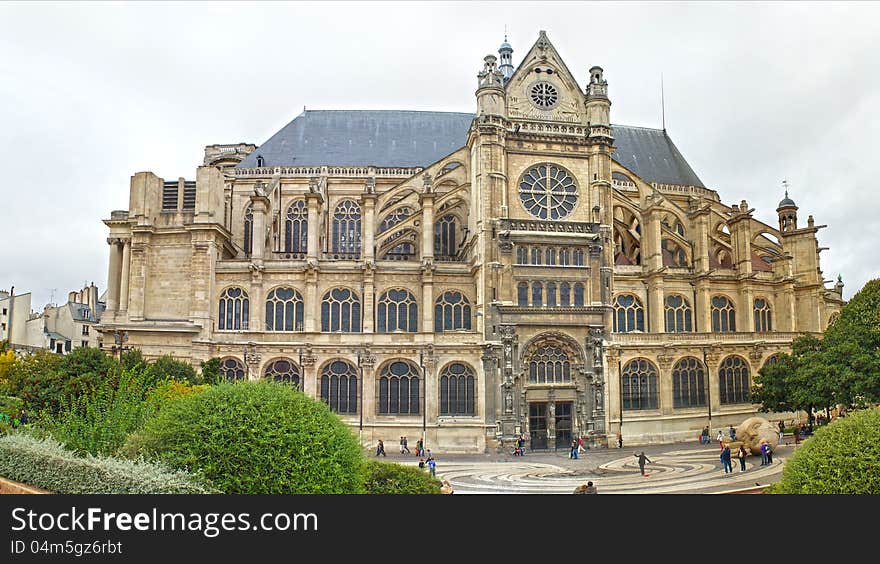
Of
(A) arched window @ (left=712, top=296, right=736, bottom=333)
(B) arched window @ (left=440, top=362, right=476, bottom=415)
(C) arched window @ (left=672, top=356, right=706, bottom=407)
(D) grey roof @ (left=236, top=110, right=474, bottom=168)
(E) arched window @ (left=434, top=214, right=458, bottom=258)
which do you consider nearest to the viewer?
(B) arched window @ (left=440, top=362, right=476, bottom=415)

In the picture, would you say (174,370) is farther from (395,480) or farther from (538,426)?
(538,426)

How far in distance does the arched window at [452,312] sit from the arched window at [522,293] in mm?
3335

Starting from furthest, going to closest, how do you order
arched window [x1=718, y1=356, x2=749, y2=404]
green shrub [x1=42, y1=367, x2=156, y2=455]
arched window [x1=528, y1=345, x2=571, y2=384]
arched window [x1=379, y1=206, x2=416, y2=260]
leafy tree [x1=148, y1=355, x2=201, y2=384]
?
arched window [x1=379, y1=206, x2=416, y2=260] < arched window [x1=718, y1=356, x2=749, y2=404] < arched window [x1=528, y1=345, x2=571, y2=384] < leafy tree [x1=148, y1=355, x2=201, y2=384] < green shrub [x1=42, y1=367, x2=156, y2=455]

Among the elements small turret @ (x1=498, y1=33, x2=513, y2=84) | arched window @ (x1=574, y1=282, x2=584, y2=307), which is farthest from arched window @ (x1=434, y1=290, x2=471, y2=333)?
small turret @ (x1=498, y1=33, x2=513, y2=84)

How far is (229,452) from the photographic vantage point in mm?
12312

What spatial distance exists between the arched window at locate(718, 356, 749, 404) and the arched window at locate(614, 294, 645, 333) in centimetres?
673

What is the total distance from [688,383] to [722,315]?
621cm

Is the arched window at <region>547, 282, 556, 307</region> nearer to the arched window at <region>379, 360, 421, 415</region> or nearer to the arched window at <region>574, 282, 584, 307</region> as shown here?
the arched window at <region>574, 282, 584, 307</region>

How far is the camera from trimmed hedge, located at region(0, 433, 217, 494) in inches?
444

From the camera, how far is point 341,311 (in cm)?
4106

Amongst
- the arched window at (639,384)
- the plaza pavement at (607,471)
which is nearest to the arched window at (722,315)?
the arched window at (639,384)

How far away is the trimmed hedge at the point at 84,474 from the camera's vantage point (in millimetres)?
11266

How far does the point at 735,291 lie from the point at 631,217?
928cm

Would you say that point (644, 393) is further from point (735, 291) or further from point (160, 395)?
point (160, 395)
